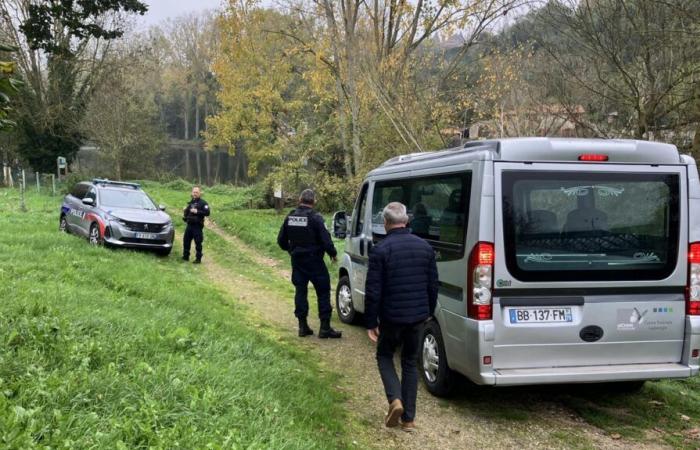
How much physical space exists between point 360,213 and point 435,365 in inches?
116

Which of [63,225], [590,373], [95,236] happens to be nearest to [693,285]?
[590,373]

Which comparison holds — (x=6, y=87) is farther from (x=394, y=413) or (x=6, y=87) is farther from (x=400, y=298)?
(x=394, y=413)

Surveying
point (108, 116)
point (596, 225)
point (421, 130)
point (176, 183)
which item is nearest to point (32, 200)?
point (108, 116)

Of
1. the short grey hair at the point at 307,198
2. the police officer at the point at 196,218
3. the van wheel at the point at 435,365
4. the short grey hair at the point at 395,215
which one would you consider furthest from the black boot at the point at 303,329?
the police officer at the point at 196,218

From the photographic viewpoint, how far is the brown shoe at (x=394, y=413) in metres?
4.59

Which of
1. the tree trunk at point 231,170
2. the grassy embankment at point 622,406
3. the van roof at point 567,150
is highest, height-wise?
the tree trunk at point 231,170

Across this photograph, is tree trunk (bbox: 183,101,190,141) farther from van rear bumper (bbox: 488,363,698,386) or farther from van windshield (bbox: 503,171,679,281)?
van rear bumper (bbox: 488,363,698,386)

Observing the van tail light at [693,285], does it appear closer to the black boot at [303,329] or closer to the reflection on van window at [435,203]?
the reflection on van window at [435,203]

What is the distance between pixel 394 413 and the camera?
15.1 ft

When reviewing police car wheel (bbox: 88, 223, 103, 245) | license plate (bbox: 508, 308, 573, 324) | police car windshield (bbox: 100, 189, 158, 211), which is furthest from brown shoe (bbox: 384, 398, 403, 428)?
police car windshield (bbox: 100, 189, 158, 211)

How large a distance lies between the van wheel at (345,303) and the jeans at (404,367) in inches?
129

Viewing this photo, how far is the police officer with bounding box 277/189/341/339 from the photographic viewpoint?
286 inches

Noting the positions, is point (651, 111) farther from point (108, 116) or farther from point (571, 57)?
point (108, 116)

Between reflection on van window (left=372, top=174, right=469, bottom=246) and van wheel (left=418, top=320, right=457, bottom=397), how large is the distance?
92cm
